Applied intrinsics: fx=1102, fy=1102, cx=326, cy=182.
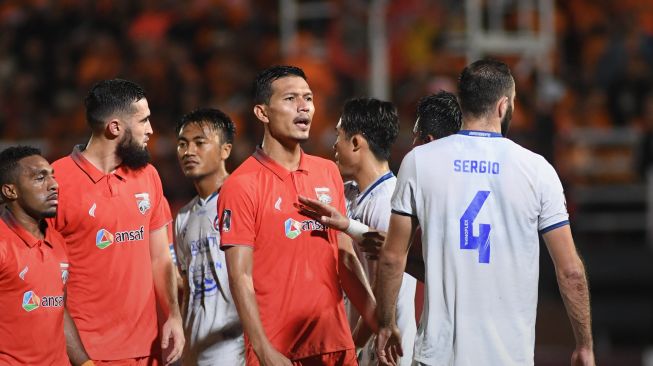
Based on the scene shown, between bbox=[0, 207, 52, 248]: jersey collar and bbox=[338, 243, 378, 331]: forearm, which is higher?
bbox=[0, 207, 52, 248]: jersey collar

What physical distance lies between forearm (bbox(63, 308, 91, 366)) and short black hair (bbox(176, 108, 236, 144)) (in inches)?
70.3

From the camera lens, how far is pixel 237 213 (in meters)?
5.50

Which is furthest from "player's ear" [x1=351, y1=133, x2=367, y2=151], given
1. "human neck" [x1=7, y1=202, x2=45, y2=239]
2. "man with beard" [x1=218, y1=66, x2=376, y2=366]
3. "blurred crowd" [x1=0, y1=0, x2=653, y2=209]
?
"blurred crowd" [x1=0, y1=0, x2=653, y2=209]

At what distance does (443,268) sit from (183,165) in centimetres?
238

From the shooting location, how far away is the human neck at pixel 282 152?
228 inches

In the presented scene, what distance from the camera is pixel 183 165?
23.0 feet

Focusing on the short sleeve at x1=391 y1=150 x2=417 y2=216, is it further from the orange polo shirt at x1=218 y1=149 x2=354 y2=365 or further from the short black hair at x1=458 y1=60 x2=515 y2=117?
the orange polo shirt at x1=218 y1=149 x2=354 y2=365

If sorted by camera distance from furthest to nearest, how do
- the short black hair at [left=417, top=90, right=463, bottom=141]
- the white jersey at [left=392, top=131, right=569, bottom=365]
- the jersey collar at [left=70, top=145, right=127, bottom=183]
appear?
1. the short black hair at [left=417, top=90, right=463, bottom=141]
2. the jersey collar at [left=70, top=145, right=127, bottom=183]
3. the white jersey at [left=392, top=131, right=569, bottom=365]

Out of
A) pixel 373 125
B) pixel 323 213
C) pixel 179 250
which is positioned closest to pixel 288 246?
pixel 323 213

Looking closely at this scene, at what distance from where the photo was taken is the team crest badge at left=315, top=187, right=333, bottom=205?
5801 mm

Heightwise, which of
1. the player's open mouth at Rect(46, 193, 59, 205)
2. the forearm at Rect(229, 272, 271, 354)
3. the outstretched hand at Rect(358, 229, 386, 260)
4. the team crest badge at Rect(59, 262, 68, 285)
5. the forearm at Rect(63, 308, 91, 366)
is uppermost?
the player's open mouth at Rect(46, 193, 59, 205)

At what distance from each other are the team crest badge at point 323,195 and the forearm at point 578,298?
1.30 m

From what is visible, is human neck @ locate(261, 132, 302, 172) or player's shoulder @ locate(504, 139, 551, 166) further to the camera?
human neck @ locate(261, 132, 302, 172)

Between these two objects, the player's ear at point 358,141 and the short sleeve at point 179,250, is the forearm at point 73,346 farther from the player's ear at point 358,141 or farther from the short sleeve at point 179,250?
the player's ear at point 358,141
